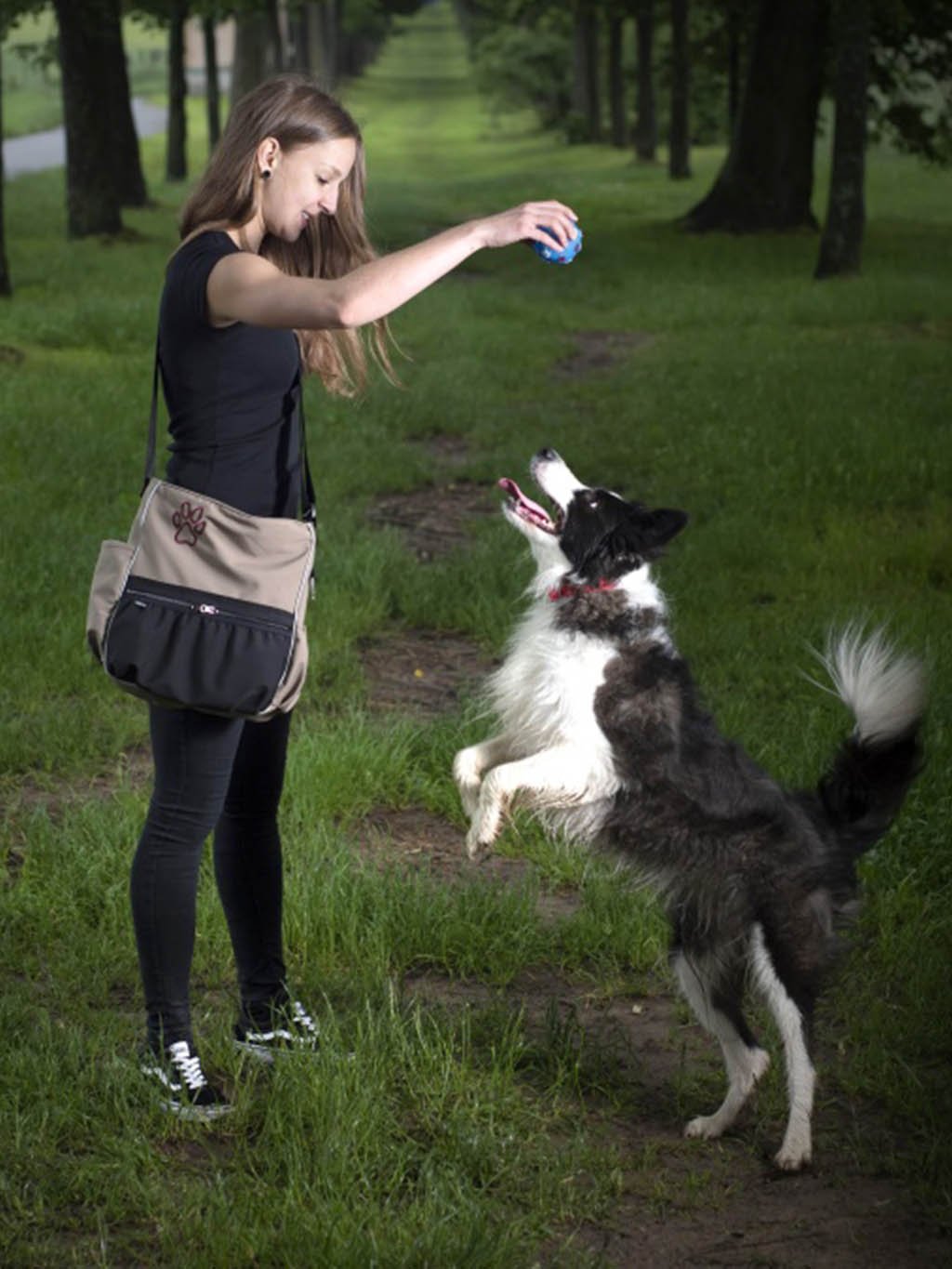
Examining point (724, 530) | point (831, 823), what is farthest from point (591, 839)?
point (724, 530)

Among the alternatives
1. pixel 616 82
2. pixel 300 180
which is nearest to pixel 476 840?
pixel 300 180

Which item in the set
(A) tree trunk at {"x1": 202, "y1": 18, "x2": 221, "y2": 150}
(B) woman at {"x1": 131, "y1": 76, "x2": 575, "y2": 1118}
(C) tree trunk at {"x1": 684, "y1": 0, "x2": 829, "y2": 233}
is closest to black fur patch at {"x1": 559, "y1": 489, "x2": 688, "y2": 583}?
(B) woman at {"x1": 131, "y1": 76, "x2": 575, "y2": 1118}

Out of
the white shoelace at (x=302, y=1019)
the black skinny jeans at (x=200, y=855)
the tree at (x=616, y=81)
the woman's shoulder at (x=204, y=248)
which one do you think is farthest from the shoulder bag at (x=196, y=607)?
the tree at (x=616, y=81)

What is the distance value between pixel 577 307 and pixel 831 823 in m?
15.9

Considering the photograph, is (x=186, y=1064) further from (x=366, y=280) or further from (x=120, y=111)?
(x=120, y=111)

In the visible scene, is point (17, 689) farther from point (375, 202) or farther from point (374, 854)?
point (375, 202)

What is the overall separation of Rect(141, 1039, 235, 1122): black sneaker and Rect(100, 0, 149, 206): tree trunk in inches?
932

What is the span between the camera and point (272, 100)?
3840 mm

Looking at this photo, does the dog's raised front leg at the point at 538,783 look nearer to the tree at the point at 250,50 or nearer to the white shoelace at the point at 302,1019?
the white shoelace at the point at 302,1019

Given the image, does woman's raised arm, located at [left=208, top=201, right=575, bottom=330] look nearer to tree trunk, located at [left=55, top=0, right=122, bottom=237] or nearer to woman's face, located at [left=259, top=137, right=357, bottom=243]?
woman's face, located at [left=259, top=137, right=357, bottom=243]

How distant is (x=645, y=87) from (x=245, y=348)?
142 feet

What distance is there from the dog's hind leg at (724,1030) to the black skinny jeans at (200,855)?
3.64ft

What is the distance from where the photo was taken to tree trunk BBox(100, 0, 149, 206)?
26.1 m

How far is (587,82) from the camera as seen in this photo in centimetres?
5803
